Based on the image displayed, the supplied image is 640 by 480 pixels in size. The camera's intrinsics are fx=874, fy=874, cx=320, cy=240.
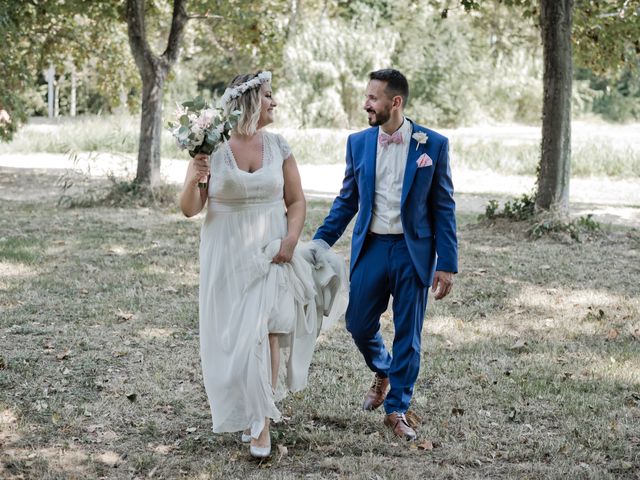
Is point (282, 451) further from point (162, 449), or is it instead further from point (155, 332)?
point (155, 332)

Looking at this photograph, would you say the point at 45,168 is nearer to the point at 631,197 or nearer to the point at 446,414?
the point at 631,197

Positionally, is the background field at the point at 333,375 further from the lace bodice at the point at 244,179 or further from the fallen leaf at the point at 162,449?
the lace bodice at the point at 244,179

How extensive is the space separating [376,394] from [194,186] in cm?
179

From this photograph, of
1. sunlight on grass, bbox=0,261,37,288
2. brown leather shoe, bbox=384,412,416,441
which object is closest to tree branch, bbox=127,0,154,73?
sunlight on grass, bbox=0,261,37,288

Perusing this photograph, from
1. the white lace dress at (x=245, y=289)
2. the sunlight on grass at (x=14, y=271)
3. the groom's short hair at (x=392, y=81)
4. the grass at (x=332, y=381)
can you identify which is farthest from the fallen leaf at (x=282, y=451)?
the sunlight on grass at (x=14, y=271)

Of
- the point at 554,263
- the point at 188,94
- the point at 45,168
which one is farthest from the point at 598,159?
the point at 188,94

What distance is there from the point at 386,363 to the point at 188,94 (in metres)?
35.0

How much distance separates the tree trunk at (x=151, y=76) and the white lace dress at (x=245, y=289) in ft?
31.3

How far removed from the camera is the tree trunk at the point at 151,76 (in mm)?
13641

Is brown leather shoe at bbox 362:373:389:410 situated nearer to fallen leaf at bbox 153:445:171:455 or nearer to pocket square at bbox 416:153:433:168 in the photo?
fallen leaf at bbox 153:445:171:455

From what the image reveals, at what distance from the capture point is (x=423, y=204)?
4.78 meters

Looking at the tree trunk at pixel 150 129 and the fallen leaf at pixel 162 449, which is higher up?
the tree trunk at pixel 150 129

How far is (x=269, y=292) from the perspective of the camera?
4559 millimetres

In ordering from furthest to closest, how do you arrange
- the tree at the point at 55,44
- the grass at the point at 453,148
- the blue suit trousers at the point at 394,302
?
the grass at the point at 453,148 → the tree at the point at 55,44 → the blue suit trousers at the point at 394,302
